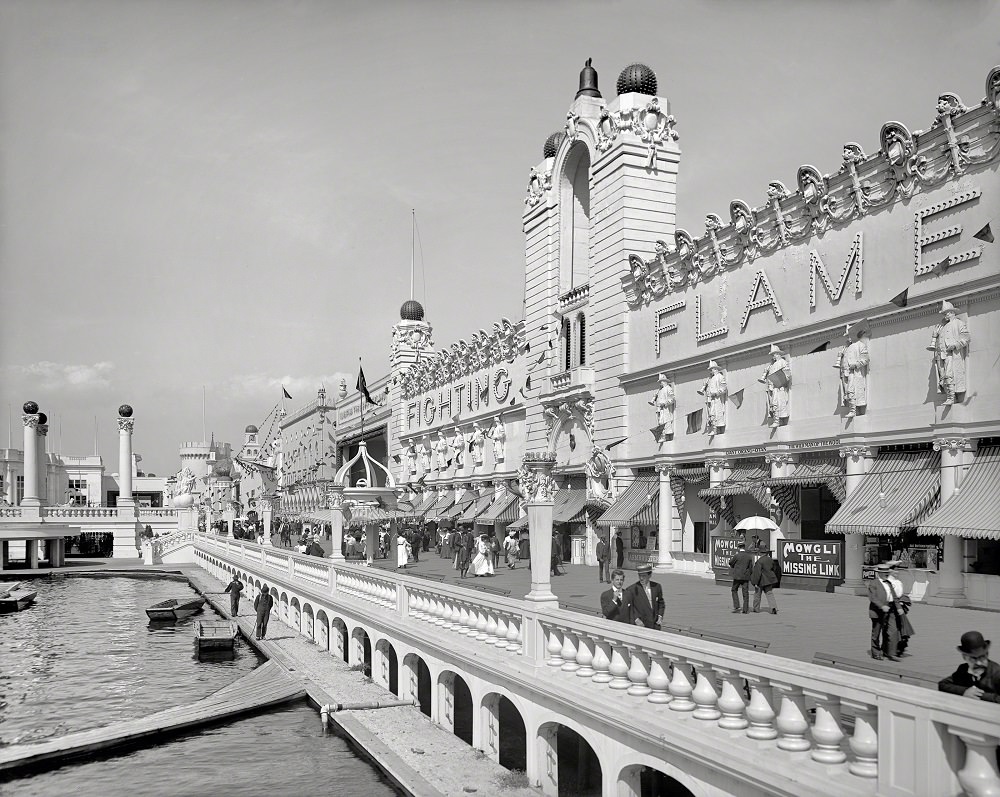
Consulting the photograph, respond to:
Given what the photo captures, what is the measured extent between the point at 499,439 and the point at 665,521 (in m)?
16.5

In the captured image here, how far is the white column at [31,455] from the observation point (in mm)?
66125

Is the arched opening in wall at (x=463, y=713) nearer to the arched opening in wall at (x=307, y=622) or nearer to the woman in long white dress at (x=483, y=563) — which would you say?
the woman in long white dress at (x=483, y=563)

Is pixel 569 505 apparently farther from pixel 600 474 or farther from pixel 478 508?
pixel 478 508

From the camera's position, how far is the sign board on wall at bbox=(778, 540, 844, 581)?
22.9 m

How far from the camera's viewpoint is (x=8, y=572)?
56.1 meters

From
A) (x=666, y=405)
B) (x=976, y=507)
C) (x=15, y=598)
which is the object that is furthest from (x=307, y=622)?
(x=15, y=598)

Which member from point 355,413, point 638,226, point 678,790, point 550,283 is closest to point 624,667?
point 678,790

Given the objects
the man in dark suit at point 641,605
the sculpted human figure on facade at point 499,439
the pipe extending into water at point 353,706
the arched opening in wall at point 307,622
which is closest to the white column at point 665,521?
the arched opening in wall at point 307,622

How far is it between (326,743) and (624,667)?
7271mm

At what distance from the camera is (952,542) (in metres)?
20.0

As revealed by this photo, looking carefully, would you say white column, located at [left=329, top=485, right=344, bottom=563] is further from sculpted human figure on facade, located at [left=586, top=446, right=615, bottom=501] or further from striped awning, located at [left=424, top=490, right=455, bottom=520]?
striped awning, located at [left=424, top=490, right=455, bottom=520]

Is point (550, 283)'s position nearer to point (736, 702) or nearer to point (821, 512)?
point (821, 512)

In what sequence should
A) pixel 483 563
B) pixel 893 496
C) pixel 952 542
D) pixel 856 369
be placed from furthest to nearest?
pixel 483 563 < pixel 856 369 < pixel 893 496 < pixel 952 542

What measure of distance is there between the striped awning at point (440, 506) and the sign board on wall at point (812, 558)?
94.1ft
